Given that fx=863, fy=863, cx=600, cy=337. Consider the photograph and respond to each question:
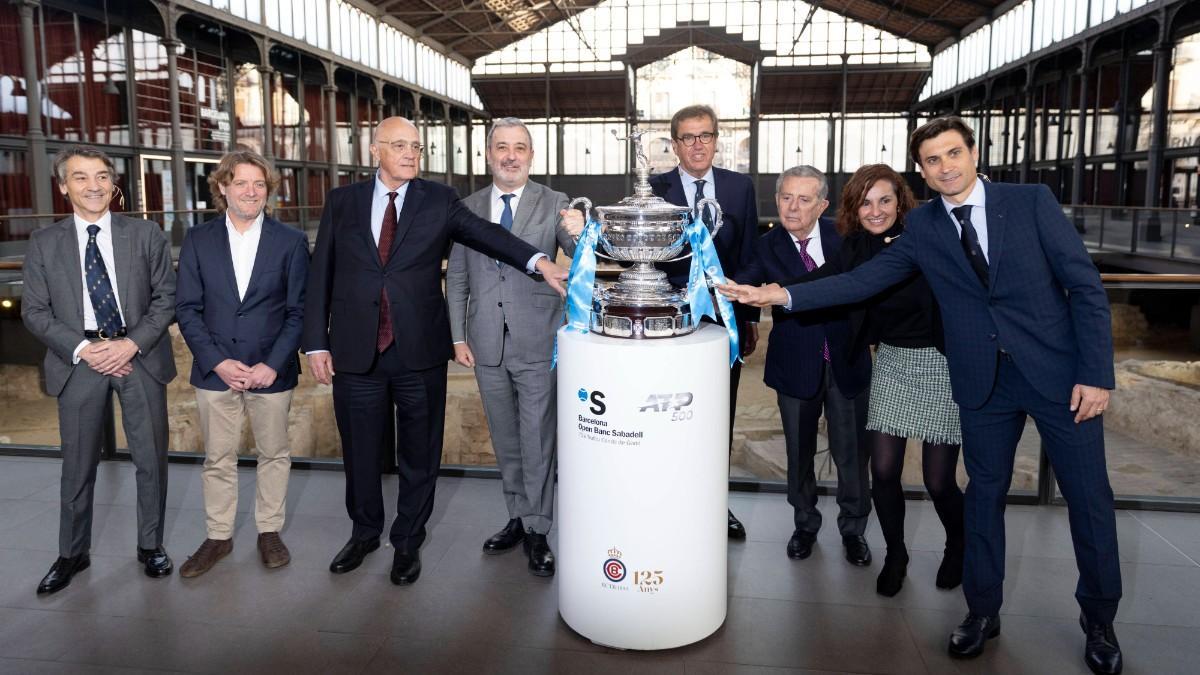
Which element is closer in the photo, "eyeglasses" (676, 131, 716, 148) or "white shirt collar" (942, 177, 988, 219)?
"white shirt collar" (942, 177, 988, 219)

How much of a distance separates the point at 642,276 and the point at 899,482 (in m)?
1.21

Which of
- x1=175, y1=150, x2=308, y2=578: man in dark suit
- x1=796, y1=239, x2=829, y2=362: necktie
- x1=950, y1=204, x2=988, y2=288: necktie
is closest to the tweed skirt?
x1=796, y1=239, x2=829, y2=362: necktie

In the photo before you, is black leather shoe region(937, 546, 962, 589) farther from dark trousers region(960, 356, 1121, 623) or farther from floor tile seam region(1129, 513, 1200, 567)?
floor tile seam region(1129, 513, 1200, 567)

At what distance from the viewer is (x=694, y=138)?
3223 mm

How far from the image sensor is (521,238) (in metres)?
3.16

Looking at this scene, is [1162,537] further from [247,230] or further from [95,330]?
[95,330]

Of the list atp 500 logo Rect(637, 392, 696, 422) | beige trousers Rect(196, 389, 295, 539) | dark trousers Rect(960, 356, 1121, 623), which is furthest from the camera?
beige trousers Rect(196, 389, 295, 539)

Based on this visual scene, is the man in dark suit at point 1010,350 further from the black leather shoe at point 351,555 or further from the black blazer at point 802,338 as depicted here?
the black leather shoe at point 351,555

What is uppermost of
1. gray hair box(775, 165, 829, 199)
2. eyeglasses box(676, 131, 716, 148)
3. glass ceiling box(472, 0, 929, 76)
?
glass ceiling box(472, 0, 929, 76)

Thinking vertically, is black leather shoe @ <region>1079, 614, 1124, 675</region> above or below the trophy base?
below

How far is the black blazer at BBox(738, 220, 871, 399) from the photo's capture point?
3.07m

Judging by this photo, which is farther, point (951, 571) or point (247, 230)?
point (247, 230)

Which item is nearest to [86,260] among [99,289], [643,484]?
[99,289]

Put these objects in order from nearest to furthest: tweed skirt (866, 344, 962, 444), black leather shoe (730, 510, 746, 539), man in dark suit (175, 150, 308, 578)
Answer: tweed skirt (866, 344, 962, 444)
man in dark suit (175, 150, 308, 578)
black leather shoe (730, 510, 746, 539)
